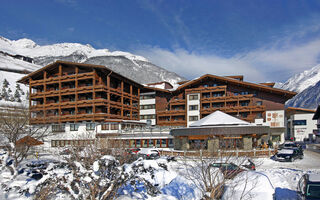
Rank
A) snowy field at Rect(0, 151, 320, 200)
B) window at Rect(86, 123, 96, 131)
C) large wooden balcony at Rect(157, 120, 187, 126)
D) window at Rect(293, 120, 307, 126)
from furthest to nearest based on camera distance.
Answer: window at Rect(293, 120, 307, 126)
large wooden balcony at Rect(157, 120, 187, 126)
window at Rect(86, 123, 96, 131)
snowy field at Rect(0, 151, 320, 200)

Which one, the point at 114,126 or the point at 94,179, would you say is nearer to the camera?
the point at 94,179

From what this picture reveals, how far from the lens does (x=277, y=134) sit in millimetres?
47750

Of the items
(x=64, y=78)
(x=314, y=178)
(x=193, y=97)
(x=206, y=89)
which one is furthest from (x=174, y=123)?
(x=314, y=178)

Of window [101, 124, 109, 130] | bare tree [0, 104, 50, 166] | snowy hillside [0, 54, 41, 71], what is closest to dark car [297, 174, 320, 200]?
bare tree [0, 104, 50, 166]

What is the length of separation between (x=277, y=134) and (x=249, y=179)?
41.9m

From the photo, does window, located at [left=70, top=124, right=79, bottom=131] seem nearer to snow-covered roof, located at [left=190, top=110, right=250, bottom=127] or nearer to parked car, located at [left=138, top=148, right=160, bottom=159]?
parked car, located at [left=138, top=148, right=160, bottom=159]

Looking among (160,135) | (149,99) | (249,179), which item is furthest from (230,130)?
(149,99)

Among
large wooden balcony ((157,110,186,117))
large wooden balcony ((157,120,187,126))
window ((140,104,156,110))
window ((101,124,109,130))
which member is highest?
window ((140,104,156,110))

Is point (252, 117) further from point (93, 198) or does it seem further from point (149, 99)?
point (93, 198)

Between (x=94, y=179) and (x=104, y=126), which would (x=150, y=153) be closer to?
(x=94, y=179)

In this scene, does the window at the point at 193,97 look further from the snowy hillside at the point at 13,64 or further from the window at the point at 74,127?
the snowy hillside at the point at 13,64

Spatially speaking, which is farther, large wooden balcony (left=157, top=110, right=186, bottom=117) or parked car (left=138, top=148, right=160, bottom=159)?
large wooden balcony (left=157, top=110, right=186, bottom=117)

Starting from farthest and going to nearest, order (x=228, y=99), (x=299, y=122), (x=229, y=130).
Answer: (x=299, y=122) → (x=228, y=99) → (x=229, y=130)

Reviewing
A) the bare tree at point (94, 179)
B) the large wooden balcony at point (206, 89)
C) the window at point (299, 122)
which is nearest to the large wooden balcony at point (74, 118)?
the large wooden balcony at point (206, 89)
